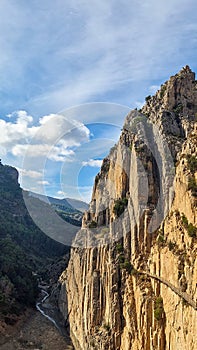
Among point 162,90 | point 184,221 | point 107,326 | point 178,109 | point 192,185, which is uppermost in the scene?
point 162,90

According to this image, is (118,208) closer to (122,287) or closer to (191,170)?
(122,287)

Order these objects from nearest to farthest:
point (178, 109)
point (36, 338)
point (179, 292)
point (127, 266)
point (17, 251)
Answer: point (179, 292) → point (127, 266) → point (178, 109) → point (36, 338) → point (17, 251)

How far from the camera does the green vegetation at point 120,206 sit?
50.0 metres

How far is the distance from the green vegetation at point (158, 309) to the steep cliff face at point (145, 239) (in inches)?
2.7

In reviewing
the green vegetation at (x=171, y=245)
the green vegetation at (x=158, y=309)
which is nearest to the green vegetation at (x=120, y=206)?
the green vegetation at (x=171, y=245)

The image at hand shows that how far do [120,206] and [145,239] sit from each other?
8658 millimetres

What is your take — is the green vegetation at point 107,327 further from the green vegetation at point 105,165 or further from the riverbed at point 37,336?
the green vegetation at point 105,165

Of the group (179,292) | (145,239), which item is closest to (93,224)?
(145,239)

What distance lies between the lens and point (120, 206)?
50.4 metres

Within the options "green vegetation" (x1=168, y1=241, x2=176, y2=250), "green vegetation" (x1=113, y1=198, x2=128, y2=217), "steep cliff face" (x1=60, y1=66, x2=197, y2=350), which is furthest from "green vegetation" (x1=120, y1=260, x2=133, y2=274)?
"green vegetation" (x1=168, y1=241, x2=176, y2=250)

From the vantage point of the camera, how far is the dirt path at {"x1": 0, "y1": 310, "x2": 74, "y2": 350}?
57.8m

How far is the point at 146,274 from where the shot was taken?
39.9 meters

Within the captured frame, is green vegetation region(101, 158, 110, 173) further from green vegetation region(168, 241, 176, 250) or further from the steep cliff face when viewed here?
green vegetation region(168, 241, 176, 250)

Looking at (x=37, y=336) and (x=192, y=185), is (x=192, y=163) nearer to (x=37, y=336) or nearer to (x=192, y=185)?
(x=192, y=185)
